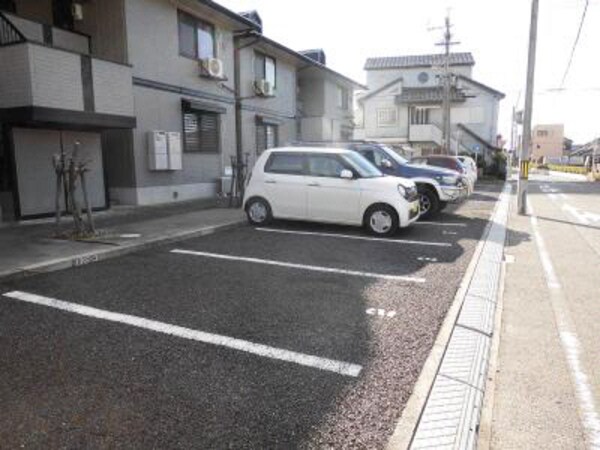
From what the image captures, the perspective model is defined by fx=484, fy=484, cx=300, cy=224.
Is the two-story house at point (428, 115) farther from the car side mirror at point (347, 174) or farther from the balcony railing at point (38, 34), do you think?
the car side mirror at point (347, 174)

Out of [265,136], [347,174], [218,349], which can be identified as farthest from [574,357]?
[265,136]

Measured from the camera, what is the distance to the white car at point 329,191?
913 centimetres

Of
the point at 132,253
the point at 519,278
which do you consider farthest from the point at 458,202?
the point at 132,253

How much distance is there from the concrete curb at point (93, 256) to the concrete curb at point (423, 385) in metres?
4.87

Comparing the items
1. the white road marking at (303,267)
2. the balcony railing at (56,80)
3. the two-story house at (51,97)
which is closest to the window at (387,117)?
the two-story house at (51,97)

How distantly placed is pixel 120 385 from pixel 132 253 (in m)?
4.40

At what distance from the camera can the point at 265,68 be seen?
64.1 feet

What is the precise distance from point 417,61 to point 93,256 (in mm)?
47120

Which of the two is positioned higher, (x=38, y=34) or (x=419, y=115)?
(x=419, y=115)

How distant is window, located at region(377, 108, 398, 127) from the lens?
4362cm

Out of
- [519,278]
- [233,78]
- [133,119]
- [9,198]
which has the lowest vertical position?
[519,278]

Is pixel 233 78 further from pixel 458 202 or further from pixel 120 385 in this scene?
pixel 120 385

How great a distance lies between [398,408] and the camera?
10.3ft

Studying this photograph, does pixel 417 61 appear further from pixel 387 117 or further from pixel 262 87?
pixel 262 87
